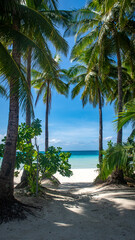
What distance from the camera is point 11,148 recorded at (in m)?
4.75

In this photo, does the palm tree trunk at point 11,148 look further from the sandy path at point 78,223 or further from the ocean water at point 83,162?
the ocean water at point 83,162

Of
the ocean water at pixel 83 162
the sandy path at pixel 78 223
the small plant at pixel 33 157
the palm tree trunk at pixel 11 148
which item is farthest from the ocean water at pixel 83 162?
the palm tree trunk at pixel 11 148

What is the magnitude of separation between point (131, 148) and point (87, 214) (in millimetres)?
2179

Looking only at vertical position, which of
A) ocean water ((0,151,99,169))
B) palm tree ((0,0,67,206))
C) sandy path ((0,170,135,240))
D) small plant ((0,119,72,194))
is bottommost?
ocean water ((0,151,99,169))

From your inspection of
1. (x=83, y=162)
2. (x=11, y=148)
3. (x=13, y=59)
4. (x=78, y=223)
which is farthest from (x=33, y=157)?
(x=83, y=162)

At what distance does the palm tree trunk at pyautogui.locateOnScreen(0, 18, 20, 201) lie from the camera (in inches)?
176

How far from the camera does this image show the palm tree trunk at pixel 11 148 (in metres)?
4.48

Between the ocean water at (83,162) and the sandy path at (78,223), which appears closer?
the sandy path at (78,223)

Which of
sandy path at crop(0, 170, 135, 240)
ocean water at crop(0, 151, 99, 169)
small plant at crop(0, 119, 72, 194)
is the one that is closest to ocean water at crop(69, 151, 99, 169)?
ocean water at crop(0, 151, 99, 169)

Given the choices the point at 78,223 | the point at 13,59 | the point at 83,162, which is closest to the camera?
the point at 78,223

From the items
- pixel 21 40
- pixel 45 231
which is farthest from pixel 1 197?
pixel 21 40

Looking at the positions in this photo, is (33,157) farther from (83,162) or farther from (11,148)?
(83,162)

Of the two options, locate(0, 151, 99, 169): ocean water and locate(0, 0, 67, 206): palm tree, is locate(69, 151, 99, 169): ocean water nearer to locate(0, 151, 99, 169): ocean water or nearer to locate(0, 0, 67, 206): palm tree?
locate(0, 151, 99, 169): ocean water

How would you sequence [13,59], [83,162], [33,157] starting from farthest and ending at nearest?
[83,162] → [33,157] → [13,59]
